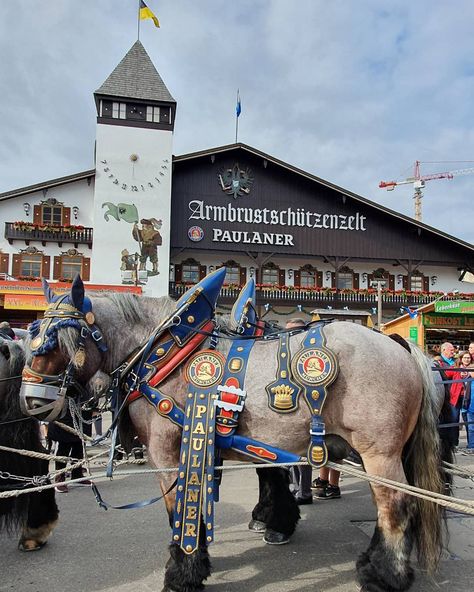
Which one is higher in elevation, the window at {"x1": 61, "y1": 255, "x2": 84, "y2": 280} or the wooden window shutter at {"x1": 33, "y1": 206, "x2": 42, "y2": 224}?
the wooden window shutter at {"x1": 33, "y1": 206, "x2": 42, "y2": 224}

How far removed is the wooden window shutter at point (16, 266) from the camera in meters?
24.2

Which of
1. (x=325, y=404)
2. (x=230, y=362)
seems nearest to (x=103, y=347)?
(x=230, y=362)

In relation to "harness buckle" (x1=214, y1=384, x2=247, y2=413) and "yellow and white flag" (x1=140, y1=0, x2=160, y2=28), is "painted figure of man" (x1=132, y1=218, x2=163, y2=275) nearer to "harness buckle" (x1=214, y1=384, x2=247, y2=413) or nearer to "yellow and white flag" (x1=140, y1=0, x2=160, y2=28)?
"yellow and white flag" (x1=140, y1=0, x2=160, y2=28)

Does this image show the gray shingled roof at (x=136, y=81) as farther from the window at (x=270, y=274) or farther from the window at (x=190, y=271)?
the window at (x=270, y=274)

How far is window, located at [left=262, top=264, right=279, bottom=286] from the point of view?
2728 cm

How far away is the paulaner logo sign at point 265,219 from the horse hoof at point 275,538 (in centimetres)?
2294

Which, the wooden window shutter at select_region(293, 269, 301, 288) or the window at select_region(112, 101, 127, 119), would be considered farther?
the wooden window shutter at select_region(293, 269, 301, 288)

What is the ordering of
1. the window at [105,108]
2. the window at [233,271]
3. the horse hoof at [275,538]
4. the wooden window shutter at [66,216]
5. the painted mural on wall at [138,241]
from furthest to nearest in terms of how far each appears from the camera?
the window at [233,271]
the window at [105,108]
the wooden window shutter at [66,216]
the painted mural on wall at [138,241]
the horse hoof at [275,538]

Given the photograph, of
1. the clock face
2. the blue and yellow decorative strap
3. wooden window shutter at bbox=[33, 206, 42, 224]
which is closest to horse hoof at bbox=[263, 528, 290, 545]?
the blue and yellow decorative strap

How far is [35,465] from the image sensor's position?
3672mm

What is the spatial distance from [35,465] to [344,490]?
3483 millimetres

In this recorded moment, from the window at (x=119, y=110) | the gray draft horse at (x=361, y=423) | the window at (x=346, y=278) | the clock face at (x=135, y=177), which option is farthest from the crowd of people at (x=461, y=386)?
the window at (x=119, y=110)

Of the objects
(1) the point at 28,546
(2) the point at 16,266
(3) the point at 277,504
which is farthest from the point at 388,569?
(2) the point at 16,266

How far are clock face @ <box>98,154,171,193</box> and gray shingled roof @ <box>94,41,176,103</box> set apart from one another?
3698 mm
